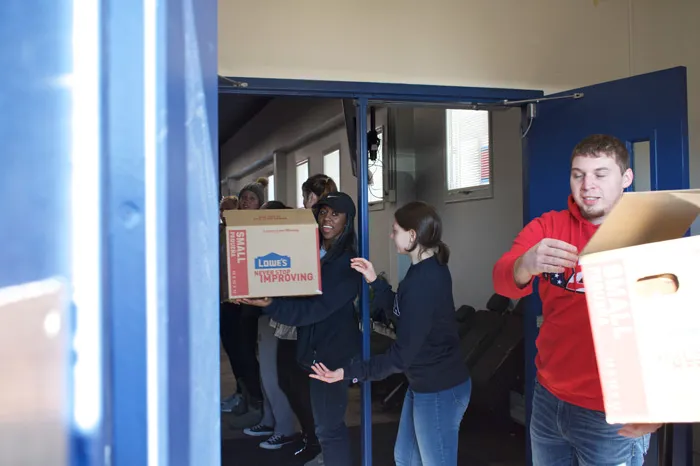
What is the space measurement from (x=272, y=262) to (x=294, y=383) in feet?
4.02

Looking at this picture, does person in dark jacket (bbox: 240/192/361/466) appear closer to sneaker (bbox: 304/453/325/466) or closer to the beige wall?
sneaker (bbox: 304/453/325/466)

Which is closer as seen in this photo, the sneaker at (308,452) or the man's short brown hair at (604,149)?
the man's short brown hair at (604,149)

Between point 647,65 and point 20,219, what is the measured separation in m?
3.43

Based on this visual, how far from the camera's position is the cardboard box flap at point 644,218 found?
1059 mm

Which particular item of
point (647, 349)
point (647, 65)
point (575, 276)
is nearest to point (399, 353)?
point (575, 276)

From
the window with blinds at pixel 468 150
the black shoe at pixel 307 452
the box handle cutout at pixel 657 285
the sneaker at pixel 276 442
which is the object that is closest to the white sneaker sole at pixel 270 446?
the sneaker at pixel 276 442

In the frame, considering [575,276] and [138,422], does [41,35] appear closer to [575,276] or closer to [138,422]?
[138,422]

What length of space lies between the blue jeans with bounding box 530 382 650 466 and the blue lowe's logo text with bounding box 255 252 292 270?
115cm

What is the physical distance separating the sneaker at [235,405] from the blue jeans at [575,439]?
2950 mm

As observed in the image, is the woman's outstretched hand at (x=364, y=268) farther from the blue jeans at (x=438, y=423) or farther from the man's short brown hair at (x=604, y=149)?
the man's short brown hair at (x=604, y=149)

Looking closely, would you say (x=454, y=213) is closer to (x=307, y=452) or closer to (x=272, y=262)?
(x=307, y=452)

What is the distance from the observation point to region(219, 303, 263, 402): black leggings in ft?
13.8

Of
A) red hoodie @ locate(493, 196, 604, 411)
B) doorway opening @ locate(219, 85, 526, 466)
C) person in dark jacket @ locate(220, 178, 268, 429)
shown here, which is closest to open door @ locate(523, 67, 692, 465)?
doorway opening @ locate(219, 85, 526, 466)

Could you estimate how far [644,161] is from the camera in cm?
296
